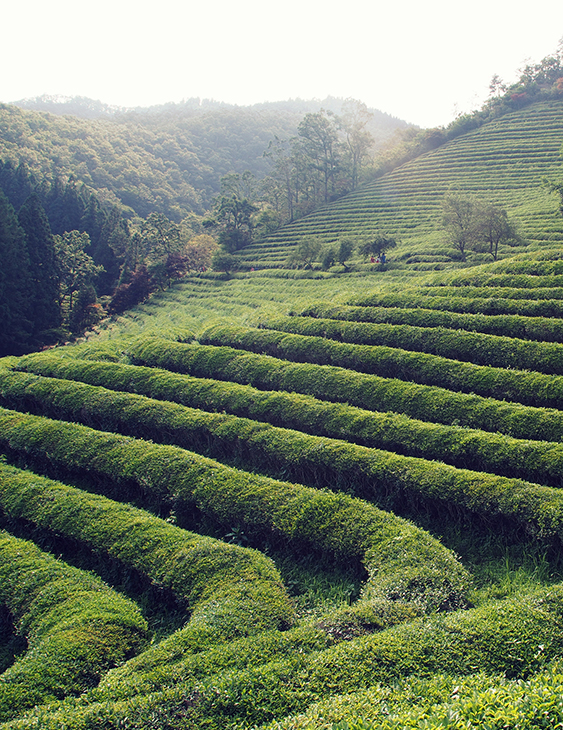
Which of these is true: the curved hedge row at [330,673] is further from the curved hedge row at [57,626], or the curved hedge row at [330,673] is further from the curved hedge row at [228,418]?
the curved hedge row at [228,418]

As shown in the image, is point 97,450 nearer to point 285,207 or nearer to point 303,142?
point 285,207

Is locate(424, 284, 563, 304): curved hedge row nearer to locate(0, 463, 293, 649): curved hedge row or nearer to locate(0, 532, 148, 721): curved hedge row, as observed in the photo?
locate(0, 463, 293, 649): curved hedge row

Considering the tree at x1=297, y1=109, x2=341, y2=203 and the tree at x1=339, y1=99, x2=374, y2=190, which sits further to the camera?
the tree at x1=297, y1=109, x2=341, y2=203

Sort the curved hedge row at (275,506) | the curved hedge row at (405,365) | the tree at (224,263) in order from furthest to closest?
the tree at (224,263) → the curved hedge row at (405,365) → the curved hedge row at (275,506)

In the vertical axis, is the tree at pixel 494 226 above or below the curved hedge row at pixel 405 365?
above

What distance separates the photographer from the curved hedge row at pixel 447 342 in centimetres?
1573

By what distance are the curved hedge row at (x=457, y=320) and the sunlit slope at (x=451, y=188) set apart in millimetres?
19292

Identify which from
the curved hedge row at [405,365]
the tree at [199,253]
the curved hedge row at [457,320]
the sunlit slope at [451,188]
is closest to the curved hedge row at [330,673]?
the curved hedge row at [405,365]

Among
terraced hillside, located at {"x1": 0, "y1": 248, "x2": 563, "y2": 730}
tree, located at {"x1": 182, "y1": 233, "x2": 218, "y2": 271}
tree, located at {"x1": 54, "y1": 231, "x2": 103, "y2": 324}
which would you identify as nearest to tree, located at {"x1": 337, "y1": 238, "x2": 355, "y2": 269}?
terraced hillside, located at {"x1": 0, "y1": 248, "x2": 563, "y2": 730}

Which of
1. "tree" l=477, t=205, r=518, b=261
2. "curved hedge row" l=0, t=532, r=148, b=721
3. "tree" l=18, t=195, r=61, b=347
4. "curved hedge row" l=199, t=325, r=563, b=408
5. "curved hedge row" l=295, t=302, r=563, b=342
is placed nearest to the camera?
"curved hedge row" l=0, t=532, r=148, b=721

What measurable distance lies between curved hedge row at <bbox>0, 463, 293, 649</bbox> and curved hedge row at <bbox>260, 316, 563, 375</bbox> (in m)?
10.2

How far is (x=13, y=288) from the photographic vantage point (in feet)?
116

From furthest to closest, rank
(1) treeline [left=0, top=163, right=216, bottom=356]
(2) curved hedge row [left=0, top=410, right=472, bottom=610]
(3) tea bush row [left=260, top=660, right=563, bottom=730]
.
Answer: (1) treeline [left=0, top=163, right=216, bottom=356] < (2) curved hedge row [left=0, top=410, right=472, bottom=610] < (3) tea bush row [left=260, top=660, right=563, bottom=730]

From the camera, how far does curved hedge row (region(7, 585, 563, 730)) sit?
21.1ft
